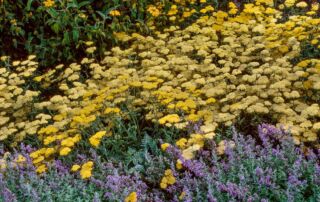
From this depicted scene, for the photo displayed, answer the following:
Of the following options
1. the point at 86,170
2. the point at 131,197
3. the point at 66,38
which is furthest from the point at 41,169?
the point at 66,38

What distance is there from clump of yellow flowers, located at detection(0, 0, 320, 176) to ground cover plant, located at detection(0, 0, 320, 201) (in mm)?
14

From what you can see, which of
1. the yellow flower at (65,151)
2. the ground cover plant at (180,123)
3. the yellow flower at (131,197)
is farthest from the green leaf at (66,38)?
the yellow flower at (131,197)

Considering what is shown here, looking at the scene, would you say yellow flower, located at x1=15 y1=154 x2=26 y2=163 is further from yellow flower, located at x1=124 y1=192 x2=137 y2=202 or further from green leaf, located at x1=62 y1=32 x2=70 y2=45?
green leaf, located at x1=62 y1=32 x2=70 y2=45

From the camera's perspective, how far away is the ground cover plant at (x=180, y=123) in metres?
3.67

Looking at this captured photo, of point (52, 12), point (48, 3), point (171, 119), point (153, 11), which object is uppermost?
point (48, 3)

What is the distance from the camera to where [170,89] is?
4.74m

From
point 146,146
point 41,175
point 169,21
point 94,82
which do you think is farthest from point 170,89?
point 169,21

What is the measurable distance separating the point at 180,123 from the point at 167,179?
643 mm

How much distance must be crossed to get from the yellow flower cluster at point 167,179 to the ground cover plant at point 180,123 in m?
0.01

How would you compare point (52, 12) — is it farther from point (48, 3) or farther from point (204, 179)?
point (204, 179)

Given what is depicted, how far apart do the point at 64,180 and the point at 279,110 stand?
6.13 feet

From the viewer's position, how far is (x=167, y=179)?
3826mm

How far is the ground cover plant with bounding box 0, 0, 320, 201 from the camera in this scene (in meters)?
3.67

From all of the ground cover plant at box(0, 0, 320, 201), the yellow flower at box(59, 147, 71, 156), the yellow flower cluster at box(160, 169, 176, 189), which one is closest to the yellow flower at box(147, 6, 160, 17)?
the ground cover plant at box(0, 0, 320, 201)
